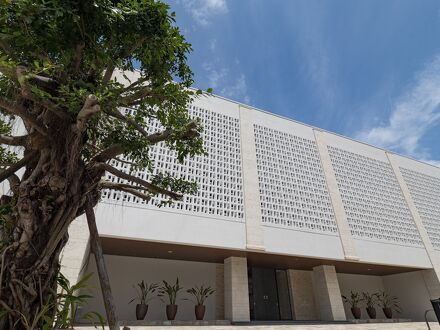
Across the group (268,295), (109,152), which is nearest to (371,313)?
(268,295)

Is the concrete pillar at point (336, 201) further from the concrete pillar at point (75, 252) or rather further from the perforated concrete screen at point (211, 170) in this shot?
the concrete pillar at point (75, 252)

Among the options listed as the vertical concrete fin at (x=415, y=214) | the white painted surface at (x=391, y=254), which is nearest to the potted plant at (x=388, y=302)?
the vertical concrete fin at (x=415, y=214)

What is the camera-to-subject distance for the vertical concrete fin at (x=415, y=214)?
39.4ft

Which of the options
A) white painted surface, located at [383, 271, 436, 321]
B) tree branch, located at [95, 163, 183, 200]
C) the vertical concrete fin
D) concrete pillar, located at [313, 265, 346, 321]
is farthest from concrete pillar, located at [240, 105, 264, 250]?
white painted surface, located at [383, 271, 436, 321]

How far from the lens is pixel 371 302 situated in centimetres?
1241

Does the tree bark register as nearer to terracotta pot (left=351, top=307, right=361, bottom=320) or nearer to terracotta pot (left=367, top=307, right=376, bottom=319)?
terracotta pot (left=351, top=307, right=361, bottom=320)

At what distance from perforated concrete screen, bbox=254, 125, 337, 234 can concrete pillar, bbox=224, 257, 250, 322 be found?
1.83m

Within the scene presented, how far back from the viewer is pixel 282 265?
36.9 ft

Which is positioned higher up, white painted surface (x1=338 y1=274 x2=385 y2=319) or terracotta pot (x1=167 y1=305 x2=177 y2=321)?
white painted surface (x1=338 y1=274 x2=385 y2=319)

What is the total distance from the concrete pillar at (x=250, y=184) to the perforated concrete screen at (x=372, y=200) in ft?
14.2

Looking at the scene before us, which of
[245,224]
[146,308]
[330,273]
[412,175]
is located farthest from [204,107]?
[412,175]

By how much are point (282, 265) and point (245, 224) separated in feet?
12.3

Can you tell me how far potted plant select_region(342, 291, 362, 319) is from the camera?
11359 millimetres

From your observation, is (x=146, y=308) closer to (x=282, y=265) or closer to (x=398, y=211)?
(x=282, y=265)
